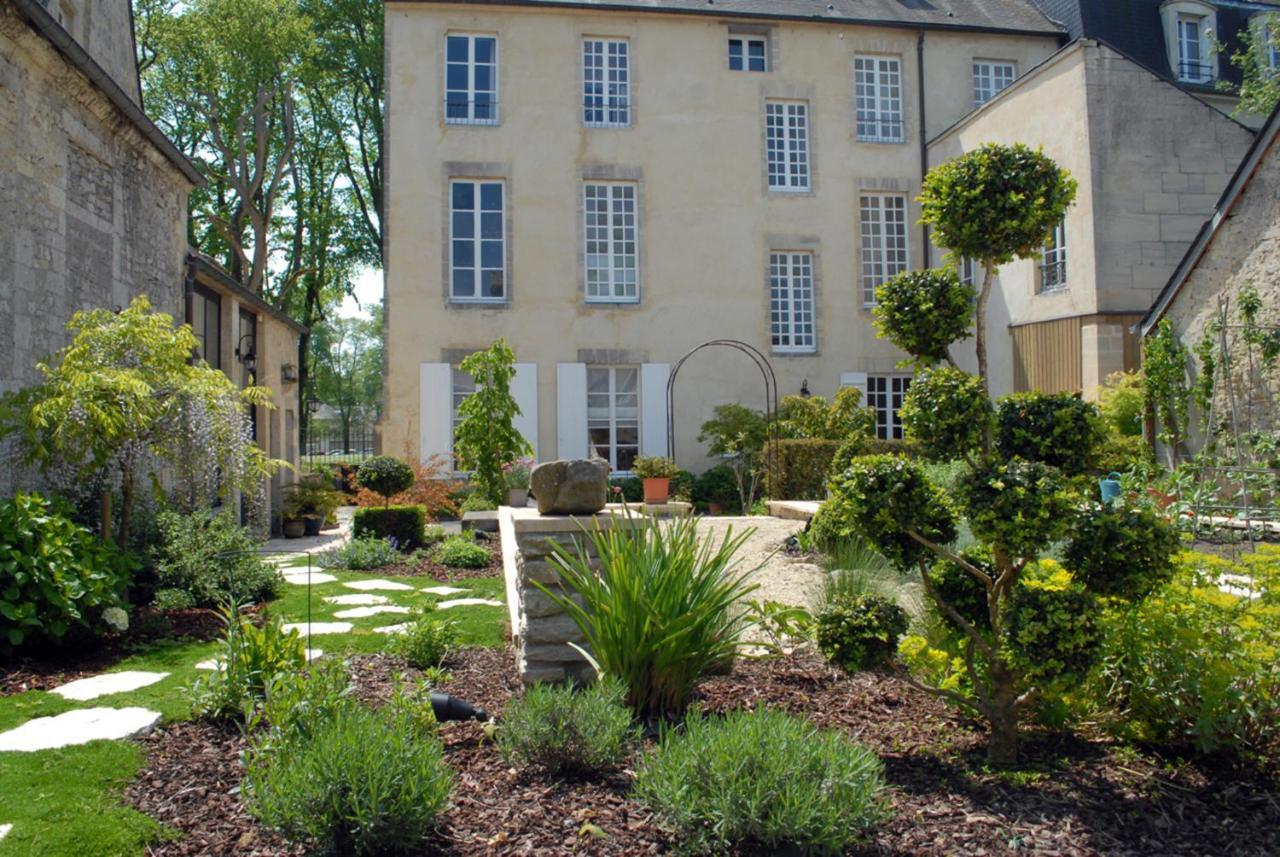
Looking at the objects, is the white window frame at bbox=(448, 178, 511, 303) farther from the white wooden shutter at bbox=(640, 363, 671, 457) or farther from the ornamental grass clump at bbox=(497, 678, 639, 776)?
the ornamental grass clump at bbox=(497, 678, 639, 776)

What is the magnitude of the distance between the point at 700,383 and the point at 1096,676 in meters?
13.7

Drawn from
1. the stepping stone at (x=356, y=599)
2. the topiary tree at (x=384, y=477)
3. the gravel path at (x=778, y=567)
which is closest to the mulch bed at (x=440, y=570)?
the stepping stone at (x=356, y=599)

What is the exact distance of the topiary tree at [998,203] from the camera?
361 centimetres

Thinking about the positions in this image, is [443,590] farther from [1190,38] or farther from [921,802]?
[1190,38]

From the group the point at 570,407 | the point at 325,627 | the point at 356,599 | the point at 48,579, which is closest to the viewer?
the point at 48,579

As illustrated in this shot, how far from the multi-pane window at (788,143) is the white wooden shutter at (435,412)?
6.97 meters

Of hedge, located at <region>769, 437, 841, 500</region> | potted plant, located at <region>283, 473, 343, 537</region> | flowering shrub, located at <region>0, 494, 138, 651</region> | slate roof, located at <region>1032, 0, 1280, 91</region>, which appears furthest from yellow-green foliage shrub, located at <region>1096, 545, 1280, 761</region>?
slate roof, located at <region>1032, 0, 1280, 91</region>

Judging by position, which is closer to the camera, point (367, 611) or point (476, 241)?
point (367, 611)

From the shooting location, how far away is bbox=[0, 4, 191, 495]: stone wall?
6.55 metres

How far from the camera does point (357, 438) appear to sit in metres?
61.7

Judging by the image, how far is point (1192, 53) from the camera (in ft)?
58.7

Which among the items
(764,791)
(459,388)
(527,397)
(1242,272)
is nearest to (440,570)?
(764,791)

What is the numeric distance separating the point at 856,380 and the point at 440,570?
408 inches

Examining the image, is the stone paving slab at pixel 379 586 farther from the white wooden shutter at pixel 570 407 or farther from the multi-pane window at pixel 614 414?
the multi-pane window at pixel 614 414
